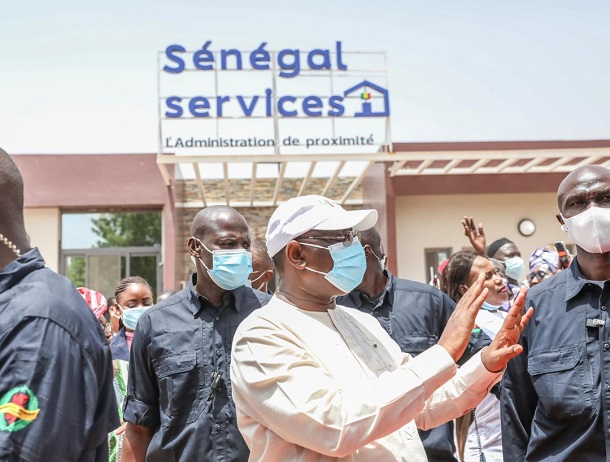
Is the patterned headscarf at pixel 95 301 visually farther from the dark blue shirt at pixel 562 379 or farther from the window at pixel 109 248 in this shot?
the window at pixel 109 248

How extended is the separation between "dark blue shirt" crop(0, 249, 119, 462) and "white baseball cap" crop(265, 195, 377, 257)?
0.89 m

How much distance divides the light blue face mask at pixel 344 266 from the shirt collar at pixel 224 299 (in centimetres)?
133

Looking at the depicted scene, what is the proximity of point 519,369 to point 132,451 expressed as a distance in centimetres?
203

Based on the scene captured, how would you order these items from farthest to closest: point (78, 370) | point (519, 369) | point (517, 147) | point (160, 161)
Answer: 1. point (517, 147)
2. point (160, 161)
3. point (519, 369)
4. point (78, 370)

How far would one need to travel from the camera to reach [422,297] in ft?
14.2

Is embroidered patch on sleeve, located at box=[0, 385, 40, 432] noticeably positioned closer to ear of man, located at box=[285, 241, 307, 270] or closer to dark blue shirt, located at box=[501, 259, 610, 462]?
ear of man, located at box=[285, 241, 307, 270]

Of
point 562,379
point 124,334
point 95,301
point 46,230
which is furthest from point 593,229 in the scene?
point 46,230

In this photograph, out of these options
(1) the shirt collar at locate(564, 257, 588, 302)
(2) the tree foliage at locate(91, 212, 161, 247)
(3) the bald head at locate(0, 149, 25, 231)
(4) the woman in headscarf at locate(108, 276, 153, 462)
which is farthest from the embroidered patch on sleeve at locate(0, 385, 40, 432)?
(2) the tree foliage at locate(91, 212, 161, 247)

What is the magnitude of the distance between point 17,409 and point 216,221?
2522 millimetres

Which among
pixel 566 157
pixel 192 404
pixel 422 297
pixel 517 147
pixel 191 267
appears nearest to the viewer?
pixel 192 404

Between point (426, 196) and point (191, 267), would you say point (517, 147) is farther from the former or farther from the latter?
point (191, 267)

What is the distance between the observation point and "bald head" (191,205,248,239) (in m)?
4.16

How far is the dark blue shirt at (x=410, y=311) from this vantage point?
419 centimetres

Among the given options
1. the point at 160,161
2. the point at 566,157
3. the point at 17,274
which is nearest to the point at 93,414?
the point at 17,274
